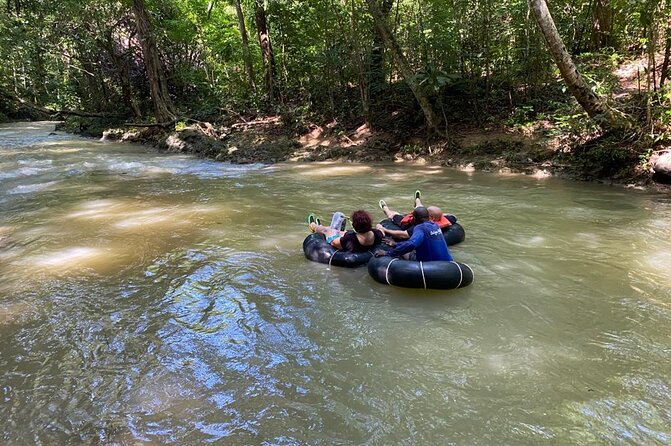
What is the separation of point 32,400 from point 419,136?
12.7 meters

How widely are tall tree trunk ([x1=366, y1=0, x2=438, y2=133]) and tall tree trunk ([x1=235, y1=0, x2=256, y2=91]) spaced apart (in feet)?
22.5

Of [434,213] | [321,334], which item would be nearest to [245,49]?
[434,213]

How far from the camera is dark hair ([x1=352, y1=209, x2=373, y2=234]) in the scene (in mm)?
6250

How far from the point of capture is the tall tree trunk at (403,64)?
1356 cm

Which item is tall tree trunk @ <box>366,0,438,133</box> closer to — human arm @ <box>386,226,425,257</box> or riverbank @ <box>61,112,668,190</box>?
riverbank @ <box>61,112,668,190</box>

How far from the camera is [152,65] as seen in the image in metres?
19.9

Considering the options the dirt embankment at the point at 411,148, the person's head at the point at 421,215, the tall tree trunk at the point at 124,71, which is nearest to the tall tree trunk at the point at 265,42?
the dirt embankment at the point at 411,148

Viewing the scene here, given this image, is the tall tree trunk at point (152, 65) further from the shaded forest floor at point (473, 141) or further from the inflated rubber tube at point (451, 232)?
the inflated rubber tube at point (451, 232)

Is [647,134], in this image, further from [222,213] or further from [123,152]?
[123,152]

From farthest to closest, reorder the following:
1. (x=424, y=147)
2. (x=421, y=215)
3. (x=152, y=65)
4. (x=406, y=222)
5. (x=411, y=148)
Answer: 1. (x=152, y=65)
2. (x=411, y=148)
3. (x=424, y=147)
4. (x=406, y=222)
5. (x=421, y=215)

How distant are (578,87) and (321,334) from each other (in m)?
8.29

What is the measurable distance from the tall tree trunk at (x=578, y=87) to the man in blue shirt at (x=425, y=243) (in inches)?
233

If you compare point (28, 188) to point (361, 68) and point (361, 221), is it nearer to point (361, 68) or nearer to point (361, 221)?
point (361, 221)

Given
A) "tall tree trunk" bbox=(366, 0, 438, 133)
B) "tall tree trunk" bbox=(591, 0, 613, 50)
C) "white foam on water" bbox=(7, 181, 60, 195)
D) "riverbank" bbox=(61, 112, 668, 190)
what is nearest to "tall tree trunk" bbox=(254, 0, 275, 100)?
"riverbank" bbox=(61, 112, 668, 190)
